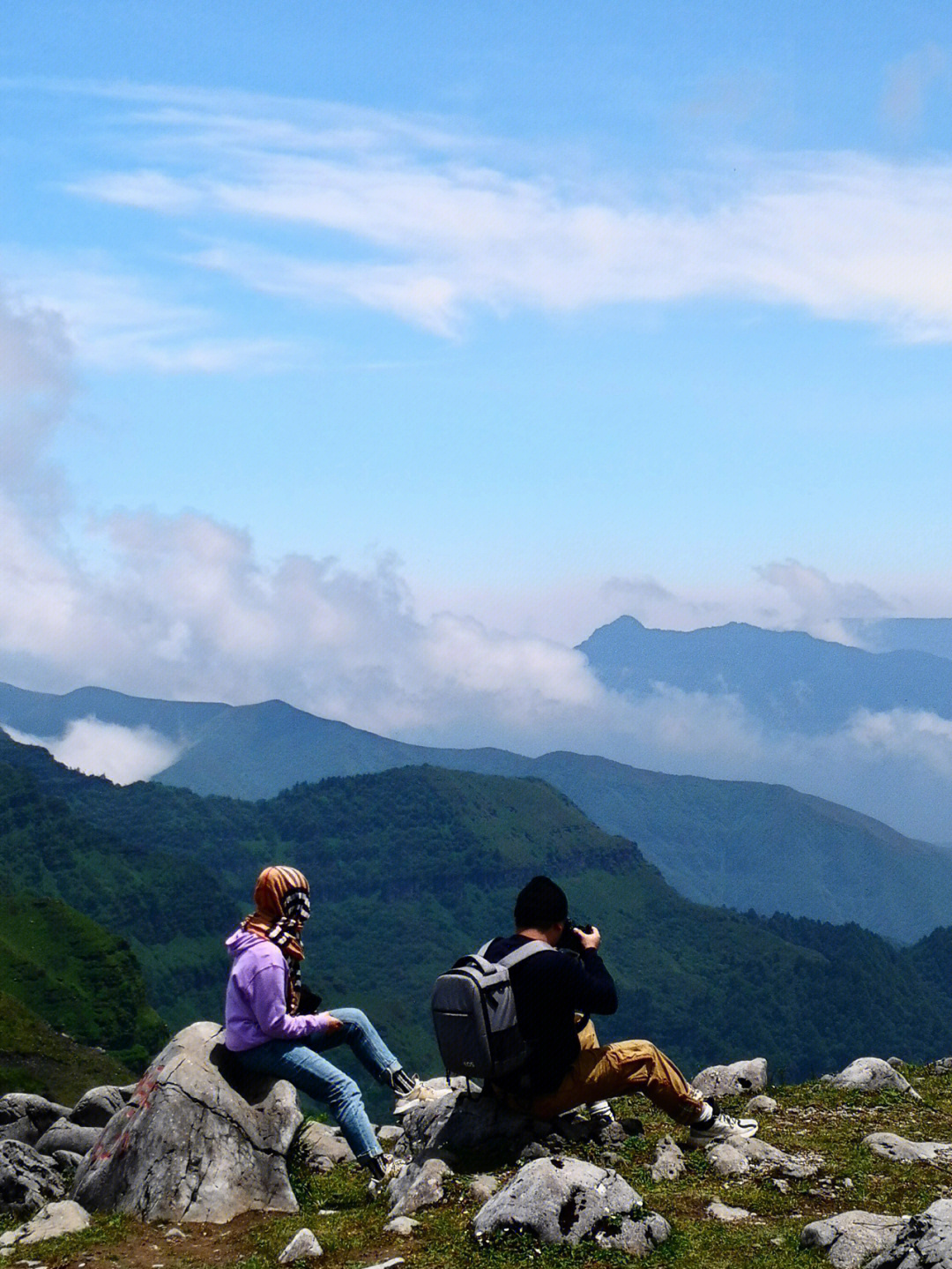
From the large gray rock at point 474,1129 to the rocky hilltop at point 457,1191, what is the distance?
0.06ft

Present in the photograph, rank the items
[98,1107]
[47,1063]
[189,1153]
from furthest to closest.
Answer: [47,1063]
[98,1107]
[189,1153]

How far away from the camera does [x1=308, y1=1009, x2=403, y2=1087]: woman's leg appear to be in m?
13.2

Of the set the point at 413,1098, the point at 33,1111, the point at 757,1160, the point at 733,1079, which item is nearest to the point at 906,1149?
the point at 757,1160

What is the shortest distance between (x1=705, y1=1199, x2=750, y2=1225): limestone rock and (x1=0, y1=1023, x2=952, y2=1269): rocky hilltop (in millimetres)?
29

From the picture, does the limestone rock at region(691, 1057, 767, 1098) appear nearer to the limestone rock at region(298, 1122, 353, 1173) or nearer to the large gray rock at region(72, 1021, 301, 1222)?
the limestone rock at region(298, 1122, 353, 1173)

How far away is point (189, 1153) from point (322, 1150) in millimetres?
2489

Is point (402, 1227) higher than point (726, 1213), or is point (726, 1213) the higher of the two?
point (726, 1213)

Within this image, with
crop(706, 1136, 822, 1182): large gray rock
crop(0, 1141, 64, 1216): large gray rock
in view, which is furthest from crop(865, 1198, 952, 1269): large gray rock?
crop(0, 1141, 64, 1216): large gray rock

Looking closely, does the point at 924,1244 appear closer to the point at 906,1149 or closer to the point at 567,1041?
the point at 567,1041

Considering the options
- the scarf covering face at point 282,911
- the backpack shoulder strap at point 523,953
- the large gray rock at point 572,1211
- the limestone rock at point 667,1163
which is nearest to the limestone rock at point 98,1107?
the scarf covering face at point 282,911

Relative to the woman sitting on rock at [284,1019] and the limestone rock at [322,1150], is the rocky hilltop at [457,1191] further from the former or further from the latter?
the woman sitting on rock at [284,1019]

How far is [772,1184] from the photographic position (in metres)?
12.0

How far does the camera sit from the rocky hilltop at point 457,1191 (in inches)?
399

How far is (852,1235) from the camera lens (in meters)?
9.92
